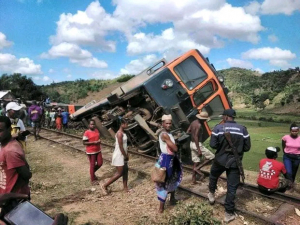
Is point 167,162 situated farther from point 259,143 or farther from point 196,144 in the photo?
point 259,143

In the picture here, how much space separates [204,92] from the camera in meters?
7.99

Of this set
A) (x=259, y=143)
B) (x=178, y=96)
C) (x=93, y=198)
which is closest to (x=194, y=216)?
(x=93, y=198)

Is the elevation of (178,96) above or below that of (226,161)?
above

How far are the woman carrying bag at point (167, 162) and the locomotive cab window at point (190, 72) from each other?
363 centimetres

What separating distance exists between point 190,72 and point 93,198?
439cm

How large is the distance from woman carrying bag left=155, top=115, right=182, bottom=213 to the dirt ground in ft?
1.12

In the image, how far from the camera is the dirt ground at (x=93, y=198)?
4473mm

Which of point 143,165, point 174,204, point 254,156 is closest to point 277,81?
point 254,156

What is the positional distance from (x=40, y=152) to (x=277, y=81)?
88.8ft

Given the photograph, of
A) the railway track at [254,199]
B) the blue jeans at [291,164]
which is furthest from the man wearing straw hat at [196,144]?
the blue jeans at [291,164]

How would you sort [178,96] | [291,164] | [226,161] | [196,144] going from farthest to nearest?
[178,96], [196,144], [291,164], [226,161]

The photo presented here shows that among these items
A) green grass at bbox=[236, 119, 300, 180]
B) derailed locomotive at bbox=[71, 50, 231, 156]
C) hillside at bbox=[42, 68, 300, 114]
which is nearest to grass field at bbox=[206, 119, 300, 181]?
green grass at bbox=[236, 119, 300, 180]

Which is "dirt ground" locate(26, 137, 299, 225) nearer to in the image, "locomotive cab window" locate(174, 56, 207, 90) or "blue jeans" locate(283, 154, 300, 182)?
"blue jeans" locate(283, 154, 300, 182)

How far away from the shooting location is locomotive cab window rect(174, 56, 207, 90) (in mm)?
7914
